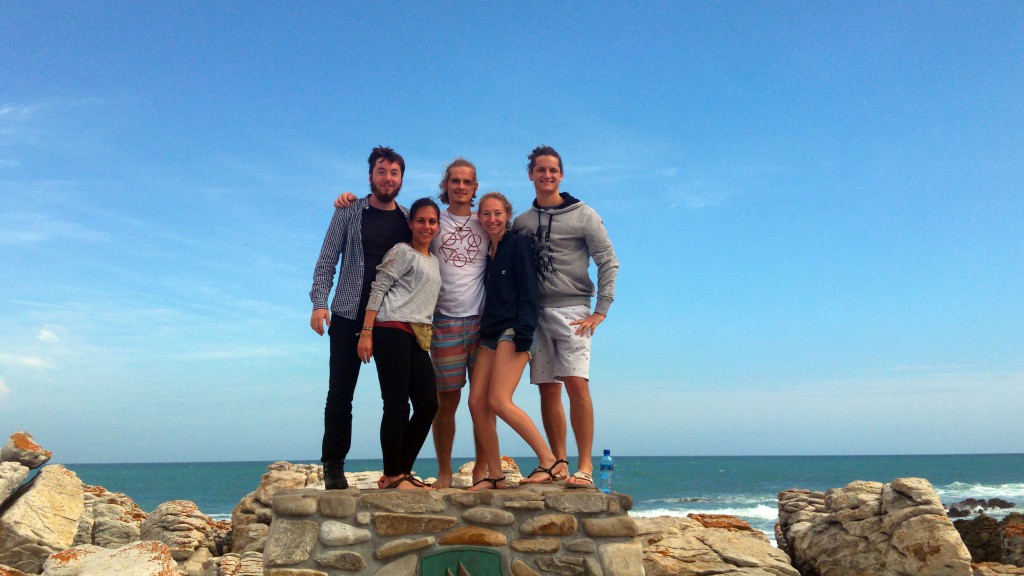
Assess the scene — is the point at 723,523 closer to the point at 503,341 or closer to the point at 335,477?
the point at 503,341

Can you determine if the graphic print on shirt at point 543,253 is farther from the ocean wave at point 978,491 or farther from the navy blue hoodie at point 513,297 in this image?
the ocean wave at point 978,491

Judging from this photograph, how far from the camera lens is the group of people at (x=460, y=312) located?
5320 millimetres

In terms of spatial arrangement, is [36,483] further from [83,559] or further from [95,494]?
[83,559]

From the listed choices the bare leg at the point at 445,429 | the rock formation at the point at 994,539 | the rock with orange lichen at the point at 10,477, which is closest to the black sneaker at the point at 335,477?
the bare leg at the point at 445,429

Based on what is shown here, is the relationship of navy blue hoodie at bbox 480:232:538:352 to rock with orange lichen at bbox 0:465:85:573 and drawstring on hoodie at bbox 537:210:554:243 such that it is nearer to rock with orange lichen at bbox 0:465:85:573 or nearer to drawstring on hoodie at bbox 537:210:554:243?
drawstring on hoodie at bbox 537:210:554:243

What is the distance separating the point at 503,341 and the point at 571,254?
873 mm

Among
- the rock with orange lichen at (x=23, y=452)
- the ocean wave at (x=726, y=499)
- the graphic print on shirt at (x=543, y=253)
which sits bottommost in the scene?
the ocean wave at (x=726, y=499)

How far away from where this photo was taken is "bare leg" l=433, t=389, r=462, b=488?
5.70m

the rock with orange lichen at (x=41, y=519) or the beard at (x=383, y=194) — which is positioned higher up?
the beard at (x=383, y=194)

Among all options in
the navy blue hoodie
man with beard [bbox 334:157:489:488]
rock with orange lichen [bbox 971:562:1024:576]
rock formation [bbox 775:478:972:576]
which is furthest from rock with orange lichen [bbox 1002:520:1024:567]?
the navy blue hoodie

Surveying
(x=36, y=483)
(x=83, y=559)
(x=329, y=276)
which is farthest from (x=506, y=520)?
(x=36, y=483)

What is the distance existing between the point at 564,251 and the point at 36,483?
10688mm

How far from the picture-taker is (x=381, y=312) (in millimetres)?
5289

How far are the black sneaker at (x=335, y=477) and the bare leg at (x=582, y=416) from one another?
1.66 m
